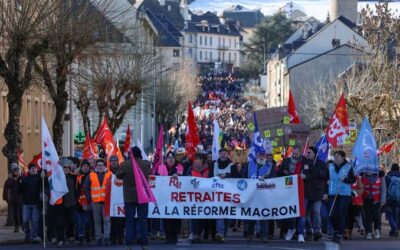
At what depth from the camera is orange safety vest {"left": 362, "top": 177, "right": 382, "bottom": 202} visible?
2559 centimetres

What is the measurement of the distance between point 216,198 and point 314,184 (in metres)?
2.01

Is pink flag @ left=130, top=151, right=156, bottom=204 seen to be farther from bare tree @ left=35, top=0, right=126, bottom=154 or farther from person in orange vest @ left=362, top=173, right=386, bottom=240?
bare tree @ left=35, top=0, right=126, bottom=154

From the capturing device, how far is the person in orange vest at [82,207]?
78.3 ft

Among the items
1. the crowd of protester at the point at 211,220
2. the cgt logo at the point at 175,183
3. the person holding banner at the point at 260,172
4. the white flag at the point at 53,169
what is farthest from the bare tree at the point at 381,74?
the white flag at the point at 53,169

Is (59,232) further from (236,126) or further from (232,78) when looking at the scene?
(232,78)

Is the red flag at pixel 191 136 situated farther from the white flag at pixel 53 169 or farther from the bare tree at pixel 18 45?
the white flag at pixel 53 169

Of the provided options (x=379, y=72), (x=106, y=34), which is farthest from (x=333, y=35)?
(x=106, y=34)

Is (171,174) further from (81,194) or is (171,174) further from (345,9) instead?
(345,9)

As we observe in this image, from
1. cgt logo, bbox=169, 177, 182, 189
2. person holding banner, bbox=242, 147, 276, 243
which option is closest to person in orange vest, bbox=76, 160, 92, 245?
cgt logo, bbox=169, 177, 182, 189

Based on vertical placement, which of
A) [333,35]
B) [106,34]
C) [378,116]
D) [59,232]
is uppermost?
[333,35]

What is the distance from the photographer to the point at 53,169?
23.6 metres

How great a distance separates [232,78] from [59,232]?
13219cm

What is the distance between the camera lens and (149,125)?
97.8m

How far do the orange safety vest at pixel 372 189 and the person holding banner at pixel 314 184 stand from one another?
2.41 m
